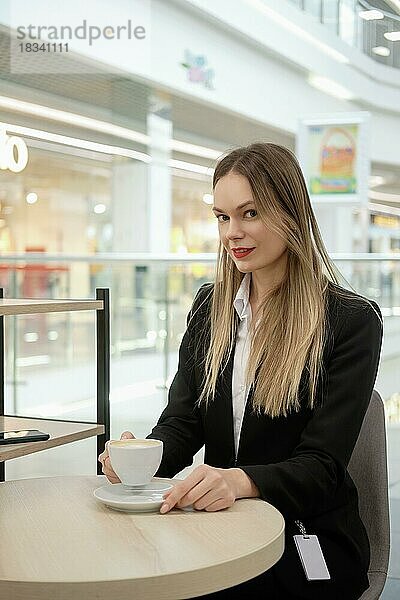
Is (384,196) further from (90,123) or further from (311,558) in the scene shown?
(311,558)

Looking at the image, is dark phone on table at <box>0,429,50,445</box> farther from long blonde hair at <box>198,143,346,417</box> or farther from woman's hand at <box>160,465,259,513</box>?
woman's hand at <box>160,465,259,513</box>

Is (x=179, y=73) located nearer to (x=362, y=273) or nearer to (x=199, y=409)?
(x=362, y=273)

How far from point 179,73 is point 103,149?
40 centimetres

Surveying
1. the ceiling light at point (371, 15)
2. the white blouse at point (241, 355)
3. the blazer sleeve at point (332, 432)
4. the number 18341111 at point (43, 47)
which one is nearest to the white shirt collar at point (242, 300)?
the white blouse at point (241, 355)

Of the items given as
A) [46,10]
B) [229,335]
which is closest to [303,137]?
[46,10]

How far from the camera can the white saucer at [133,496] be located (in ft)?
4.68

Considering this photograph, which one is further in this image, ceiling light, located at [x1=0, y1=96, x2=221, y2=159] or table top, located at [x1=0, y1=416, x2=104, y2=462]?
ceiling light, located at [x1=0, y1=96, x2=221, y2=159]

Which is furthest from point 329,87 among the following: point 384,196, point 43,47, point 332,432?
point 332,432

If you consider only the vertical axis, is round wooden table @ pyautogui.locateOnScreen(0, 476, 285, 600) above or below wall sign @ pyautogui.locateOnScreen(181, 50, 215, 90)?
below

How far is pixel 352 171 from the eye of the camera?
3.17 m

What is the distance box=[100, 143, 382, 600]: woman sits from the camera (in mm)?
1665

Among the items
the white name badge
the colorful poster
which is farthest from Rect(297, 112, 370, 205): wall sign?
the white name badge

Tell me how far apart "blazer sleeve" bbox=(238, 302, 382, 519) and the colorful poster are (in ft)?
4.67

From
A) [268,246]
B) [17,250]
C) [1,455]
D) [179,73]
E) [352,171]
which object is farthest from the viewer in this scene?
[17,250]
